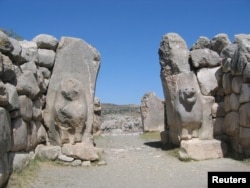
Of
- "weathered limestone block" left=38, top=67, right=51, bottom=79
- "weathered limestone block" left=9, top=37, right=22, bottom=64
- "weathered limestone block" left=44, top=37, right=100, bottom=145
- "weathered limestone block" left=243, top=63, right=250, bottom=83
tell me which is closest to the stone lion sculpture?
"weathered limestone block" left=44, top=37, right=100, bottom=145

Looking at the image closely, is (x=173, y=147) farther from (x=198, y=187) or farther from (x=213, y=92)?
(x=198, y=187)

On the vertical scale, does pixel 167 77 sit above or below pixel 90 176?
above

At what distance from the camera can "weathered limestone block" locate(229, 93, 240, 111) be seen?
25.4ft

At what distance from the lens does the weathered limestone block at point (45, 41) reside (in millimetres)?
7755

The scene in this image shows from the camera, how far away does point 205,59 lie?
28.5ft

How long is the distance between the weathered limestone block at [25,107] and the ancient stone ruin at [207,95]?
3503 millimetres

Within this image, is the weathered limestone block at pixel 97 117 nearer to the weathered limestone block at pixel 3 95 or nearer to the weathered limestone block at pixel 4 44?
the weathered limestone block at pixel 4 44

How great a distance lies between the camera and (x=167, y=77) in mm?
8984

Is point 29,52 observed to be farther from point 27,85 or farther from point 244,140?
point 244,140

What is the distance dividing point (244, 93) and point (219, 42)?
2.26 m

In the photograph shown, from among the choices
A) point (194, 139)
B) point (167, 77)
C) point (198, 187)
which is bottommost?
point (198, 187)

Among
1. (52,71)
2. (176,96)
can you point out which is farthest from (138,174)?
(52,71)

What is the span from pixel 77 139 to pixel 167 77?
9.96 feet

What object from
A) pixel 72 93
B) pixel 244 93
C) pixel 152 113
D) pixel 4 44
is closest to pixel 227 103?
pixel 244 93
